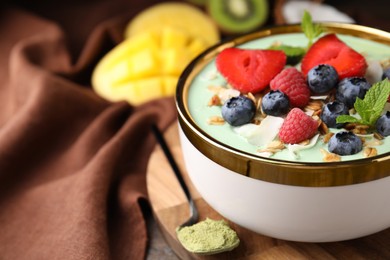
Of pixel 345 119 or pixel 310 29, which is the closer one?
pixel 345 119

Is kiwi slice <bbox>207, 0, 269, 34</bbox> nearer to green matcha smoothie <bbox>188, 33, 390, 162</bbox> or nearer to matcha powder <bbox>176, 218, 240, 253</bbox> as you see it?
green matcha smoothie <bbox>188, 33, 390, 162</bbox>

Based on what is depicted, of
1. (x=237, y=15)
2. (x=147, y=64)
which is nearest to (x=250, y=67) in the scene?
(x=147, y=64)

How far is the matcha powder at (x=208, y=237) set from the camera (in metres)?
1.02

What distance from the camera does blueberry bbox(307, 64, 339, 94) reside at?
1042 mm

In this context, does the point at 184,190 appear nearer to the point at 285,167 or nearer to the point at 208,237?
the point at 208,237

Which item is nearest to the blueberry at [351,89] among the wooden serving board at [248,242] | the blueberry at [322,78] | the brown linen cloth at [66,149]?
the blueberry at [322,78]

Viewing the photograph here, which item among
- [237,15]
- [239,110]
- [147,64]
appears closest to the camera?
[239,110]

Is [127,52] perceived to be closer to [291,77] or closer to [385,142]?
[291,77]

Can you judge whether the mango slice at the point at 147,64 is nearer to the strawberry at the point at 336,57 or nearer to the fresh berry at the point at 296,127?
the strawberry at the point at 336,57

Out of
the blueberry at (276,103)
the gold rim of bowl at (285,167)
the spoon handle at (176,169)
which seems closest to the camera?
the gold rim of bowl at (285,167)

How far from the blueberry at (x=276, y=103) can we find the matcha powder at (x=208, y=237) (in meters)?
0.22

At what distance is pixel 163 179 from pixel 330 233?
0.40m

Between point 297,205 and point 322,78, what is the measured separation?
0.23 meters

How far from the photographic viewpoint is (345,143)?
93cm
